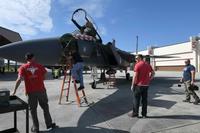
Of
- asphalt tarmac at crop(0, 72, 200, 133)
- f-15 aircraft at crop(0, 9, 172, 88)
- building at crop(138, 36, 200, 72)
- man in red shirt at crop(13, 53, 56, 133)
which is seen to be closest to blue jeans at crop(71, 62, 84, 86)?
f-15 aircraft at crop(0, 9, 172, 88)

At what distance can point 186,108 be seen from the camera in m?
7.70

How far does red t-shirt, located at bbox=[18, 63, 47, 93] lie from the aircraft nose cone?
1977 millimetres

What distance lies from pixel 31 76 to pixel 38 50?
250 centimetres

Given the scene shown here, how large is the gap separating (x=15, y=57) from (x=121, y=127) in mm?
3813

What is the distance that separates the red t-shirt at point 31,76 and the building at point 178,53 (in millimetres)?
39687

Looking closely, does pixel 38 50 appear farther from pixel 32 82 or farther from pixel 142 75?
pixel 142 75

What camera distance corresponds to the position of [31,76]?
5.43m

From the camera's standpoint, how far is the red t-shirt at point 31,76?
5398 millimetres

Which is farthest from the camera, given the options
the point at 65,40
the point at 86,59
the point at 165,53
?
the point at 165,53

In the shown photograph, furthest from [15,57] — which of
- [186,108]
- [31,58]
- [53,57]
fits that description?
[186,108]

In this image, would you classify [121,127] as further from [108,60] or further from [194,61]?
[194,61]

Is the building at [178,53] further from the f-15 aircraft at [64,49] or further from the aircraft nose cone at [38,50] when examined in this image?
the aircraft nose cone at [38,50]

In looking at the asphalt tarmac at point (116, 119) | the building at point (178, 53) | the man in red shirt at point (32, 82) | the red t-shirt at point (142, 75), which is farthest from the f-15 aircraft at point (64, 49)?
the building at point (178, 53)

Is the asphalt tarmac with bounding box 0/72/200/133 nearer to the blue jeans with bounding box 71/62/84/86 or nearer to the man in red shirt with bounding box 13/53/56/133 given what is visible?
the man in red shirt with bounding box 13/53/56/133
